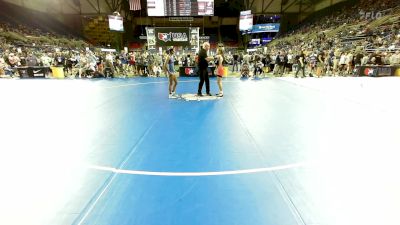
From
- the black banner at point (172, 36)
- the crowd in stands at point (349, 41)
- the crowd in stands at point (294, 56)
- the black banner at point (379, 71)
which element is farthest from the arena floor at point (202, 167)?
the black banner at point (172, 36)

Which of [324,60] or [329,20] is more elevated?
[329,20]

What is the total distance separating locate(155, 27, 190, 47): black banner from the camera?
59.2 ft

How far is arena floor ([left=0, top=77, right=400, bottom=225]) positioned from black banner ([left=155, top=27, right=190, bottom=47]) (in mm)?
12417

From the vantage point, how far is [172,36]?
18.1 meters

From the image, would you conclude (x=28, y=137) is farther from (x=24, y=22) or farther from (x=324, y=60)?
(x=24, y=22)

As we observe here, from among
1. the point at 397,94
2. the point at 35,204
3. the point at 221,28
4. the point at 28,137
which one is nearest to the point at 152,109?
the point at 28,137

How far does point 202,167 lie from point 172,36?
52.2 ft

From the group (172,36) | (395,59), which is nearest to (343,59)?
(395,59)

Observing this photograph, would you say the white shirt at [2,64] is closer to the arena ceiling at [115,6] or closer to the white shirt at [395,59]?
the arena ceiling at [115,6]

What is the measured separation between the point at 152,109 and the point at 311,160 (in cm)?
466

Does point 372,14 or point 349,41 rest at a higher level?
point 372,14

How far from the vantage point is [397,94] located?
9.31 meters

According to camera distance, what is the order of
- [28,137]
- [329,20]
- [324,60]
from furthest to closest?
1. [329,20]
2. [324,60]
3. [28,137]

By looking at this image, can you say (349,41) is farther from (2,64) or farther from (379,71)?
(2,64)
